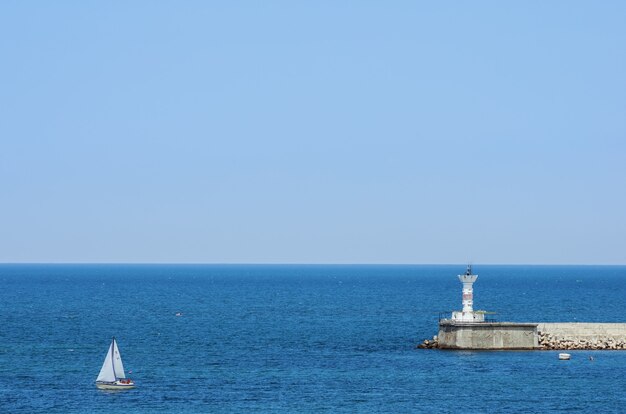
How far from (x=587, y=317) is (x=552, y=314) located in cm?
788

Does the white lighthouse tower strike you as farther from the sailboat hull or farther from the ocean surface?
the sailboat hull

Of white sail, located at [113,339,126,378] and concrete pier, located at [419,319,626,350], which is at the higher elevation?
concrete pier, located at [419,319,626,350]

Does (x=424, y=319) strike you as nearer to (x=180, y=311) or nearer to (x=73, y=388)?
(x=180, y=311)

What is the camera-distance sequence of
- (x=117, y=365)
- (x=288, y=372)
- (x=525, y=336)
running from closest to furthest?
(x=117, y=365), (x=288, y=372), (x=525, y=336)

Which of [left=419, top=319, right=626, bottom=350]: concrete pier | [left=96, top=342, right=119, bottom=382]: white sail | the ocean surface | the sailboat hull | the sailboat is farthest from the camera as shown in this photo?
[left=419, top=319, right=626, bottom=350]: concrete pier

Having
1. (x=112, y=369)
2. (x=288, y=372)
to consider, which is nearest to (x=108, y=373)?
(x=112, y=369)

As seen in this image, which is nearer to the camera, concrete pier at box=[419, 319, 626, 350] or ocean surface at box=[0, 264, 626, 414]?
ocean surface at box=[0, 264, 626, 414]

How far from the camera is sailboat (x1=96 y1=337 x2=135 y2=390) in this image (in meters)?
81.4

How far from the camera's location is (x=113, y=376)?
8219 centimetres

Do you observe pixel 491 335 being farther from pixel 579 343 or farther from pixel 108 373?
pixel 108 373

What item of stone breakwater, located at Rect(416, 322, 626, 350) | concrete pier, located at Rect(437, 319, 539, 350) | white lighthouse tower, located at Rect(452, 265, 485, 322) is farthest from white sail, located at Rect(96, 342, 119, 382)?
white lighthouse tower, located at Rect(452, 265, 485, 322)

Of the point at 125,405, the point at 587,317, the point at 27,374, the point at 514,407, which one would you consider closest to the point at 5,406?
the point at 125,405

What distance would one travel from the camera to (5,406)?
7269 cm

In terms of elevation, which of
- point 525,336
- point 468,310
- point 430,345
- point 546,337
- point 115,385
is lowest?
point 115,385
